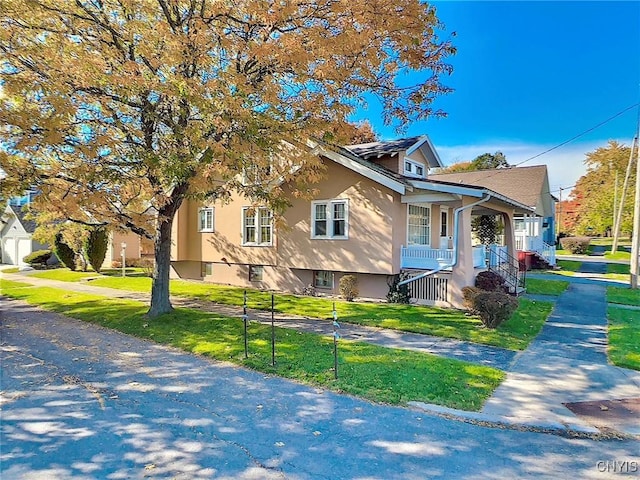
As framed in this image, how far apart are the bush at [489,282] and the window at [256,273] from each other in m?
8.86

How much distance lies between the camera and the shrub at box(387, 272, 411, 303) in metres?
13.7

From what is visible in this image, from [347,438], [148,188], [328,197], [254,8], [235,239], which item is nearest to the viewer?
[347,438]

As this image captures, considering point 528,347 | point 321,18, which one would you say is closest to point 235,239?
point 321,18

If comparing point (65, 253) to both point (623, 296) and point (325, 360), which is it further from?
point (623, 296)

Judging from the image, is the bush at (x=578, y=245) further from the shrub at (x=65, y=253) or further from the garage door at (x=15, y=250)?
the garage door at (x=15, y=250)

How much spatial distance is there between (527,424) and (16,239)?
38.1 metres

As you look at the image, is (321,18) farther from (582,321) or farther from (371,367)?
(582,321)

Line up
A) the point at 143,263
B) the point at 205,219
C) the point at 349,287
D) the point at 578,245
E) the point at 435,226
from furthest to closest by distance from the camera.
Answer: the point at 578,245
the point at 143,263
the point at 205,219
the point at 435,226
the point at 349,287

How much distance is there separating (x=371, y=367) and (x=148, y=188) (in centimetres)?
691

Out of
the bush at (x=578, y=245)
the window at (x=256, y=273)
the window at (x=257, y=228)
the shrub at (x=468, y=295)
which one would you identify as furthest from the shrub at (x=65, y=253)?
the bush at (x=578, y=245)

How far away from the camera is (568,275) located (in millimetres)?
21875

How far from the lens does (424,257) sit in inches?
539

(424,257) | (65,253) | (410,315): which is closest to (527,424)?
(410,315)

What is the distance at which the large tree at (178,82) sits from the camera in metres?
7.82
